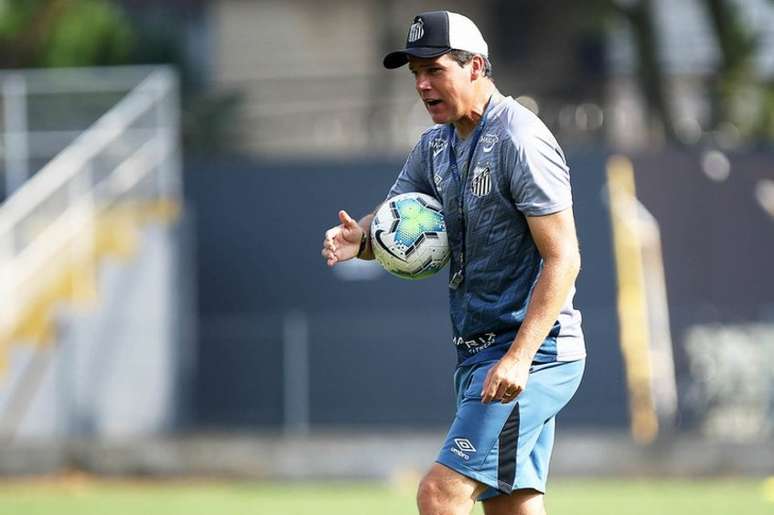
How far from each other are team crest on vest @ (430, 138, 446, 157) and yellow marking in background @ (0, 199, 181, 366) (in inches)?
398

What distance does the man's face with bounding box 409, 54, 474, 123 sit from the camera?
7035 mm

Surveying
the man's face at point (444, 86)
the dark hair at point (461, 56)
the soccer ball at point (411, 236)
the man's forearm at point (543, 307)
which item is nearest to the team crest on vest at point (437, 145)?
the soccer ball at point (411, 236)

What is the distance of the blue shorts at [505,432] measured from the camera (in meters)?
6.93

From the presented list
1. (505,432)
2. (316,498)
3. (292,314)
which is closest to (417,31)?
(505,432)

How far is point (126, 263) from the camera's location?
1814 centimetres

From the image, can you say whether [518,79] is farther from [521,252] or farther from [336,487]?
[521,252]

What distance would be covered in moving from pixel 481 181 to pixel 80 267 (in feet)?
36.6

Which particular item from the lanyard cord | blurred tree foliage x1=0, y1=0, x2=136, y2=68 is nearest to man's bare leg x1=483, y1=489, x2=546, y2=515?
the lanyard cord

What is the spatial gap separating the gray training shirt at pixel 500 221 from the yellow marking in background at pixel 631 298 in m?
10.2

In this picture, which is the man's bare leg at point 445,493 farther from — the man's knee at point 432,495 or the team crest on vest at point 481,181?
the team crest on vest at point 481,181

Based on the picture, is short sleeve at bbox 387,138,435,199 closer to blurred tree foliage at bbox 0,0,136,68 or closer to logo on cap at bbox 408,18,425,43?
logo on cap at bbox 408,18,425,43

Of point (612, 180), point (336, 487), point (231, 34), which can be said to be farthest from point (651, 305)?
point (231, 34)

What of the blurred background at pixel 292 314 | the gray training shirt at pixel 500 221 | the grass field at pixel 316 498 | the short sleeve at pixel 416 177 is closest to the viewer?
the gray training shirt at pixel 500 221

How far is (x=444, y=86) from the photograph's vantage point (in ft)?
23.1
